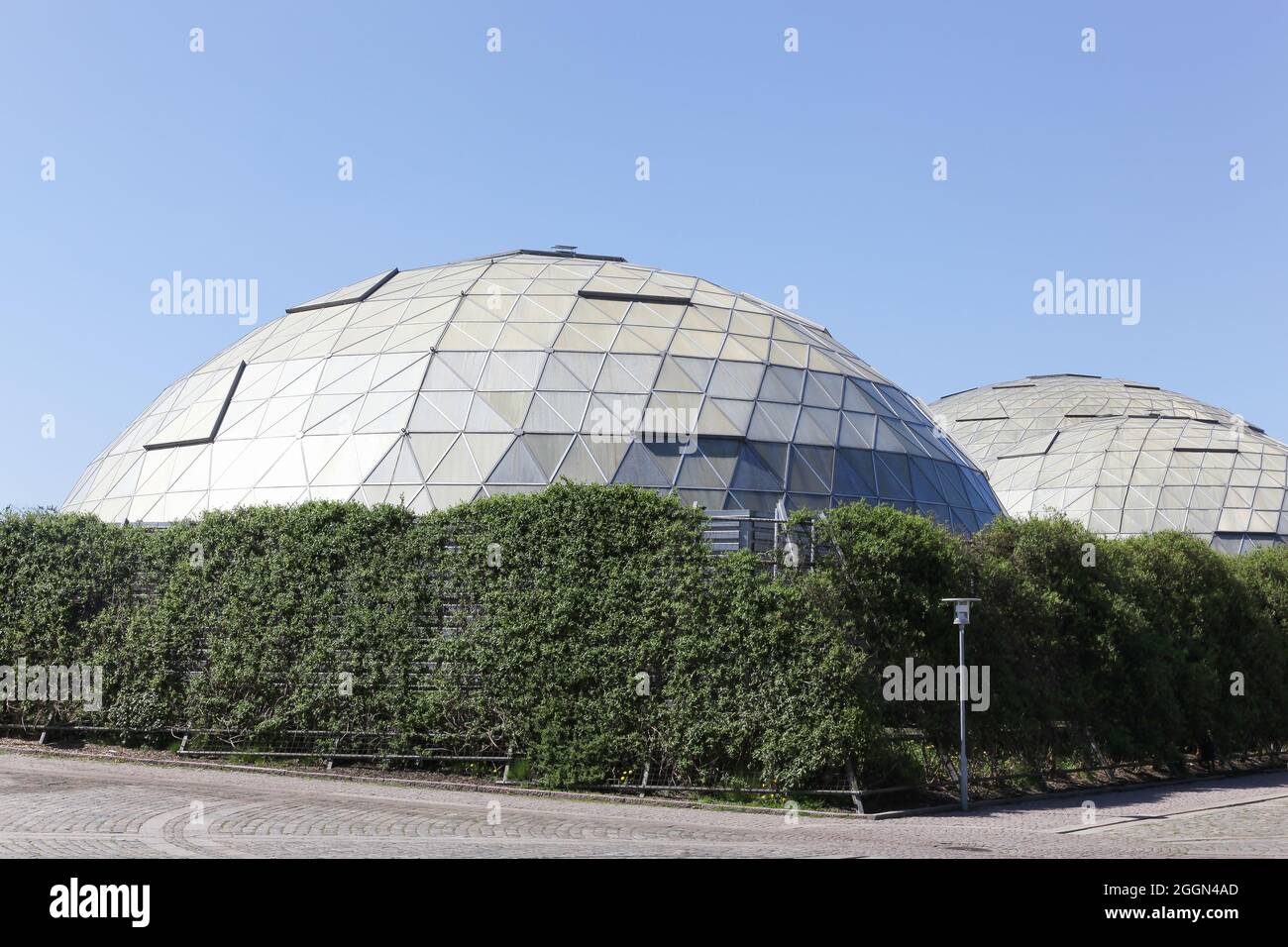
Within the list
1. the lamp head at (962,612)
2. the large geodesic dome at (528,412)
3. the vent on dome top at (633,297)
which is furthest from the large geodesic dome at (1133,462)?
the lamp head at (962,612)

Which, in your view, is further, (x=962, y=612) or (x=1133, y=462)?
(x=1133, y=462)

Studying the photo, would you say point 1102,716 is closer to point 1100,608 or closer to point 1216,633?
point 1100,608

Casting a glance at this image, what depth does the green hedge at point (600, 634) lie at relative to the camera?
20.3 m

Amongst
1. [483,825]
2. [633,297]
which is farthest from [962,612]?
[633,297]

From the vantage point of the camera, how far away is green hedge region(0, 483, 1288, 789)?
20328mm

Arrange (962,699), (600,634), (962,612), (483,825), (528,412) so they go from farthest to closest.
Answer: (528,412)
(600,634)
(962,699)
(962,612)
(483,825)

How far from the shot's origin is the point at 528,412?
30141 mm

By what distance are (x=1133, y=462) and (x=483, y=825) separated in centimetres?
6619

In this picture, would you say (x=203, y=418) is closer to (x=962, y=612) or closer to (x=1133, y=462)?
(x=962, y=612)

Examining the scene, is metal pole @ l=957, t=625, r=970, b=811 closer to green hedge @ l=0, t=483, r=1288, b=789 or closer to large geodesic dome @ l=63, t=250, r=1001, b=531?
green hedge @ l=0, t=483, r=1288, b=789

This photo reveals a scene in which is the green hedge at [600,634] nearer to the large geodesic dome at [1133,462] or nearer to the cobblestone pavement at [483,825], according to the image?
the cobblestone pavement at [483,825]

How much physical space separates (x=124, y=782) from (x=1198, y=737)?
23.6 m

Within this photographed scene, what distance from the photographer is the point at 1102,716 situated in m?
25.3

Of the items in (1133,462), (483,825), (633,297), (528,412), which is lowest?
(483,825)
